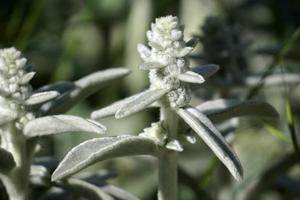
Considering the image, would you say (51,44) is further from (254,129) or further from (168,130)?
(168,130)

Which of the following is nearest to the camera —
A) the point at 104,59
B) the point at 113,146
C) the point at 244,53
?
the point at 113,146

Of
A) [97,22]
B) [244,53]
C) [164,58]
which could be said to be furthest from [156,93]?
[97,22]

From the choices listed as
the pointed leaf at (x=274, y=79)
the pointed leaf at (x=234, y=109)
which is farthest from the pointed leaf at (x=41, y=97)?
the pointed leaf at (x=274, y=79)

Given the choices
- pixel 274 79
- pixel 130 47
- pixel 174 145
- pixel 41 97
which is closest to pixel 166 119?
pixel 174 145

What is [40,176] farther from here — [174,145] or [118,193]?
[174,145]

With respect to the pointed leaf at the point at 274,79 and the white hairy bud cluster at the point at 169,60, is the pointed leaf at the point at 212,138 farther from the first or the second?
the pointed leaf at the point at 274,79
